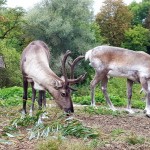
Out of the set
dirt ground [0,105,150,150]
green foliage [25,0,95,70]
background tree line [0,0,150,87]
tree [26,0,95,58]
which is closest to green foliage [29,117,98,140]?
dirt ground [0,105,150,150]

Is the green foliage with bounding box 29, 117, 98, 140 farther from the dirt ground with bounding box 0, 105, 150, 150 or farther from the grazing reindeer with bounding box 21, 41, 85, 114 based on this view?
the grazing reindeer with bounding box 21, 41, 85, 114

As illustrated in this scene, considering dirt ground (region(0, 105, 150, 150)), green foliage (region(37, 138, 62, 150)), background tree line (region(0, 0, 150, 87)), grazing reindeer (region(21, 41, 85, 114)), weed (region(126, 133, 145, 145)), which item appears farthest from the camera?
background tree line (region(0, 0, 150, 87))

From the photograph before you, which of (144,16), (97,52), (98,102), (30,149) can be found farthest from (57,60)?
(144,16)

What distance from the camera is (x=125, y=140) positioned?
22.6 ft

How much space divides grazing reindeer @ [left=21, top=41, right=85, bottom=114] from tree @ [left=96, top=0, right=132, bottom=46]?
4553 centimetres

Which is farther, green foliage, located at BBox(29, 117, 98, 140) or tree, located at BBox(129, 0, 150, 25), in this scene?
tree, located at BBox(129, 0, 150, 25)

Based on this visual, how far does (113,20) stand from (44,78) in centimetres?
4869

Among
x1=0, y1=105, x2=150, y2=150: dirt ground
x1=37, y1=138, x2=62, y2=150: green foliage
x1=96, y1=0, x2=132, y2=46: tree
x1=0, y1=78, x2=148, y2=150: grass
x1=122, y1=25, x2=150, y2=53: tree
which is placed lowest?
x1=0, y1=105, x2=150, y2=150: dirt ground

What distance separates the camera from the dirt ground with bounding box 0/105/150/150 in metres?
6.44

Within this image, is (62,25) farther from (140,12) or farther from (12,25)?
(140,12)

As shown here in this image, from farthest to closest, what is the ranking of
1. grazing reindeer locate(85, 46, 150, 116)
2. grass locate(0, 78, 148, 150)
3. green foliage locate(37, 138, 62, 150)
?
1. grazing reindeer locate(85, 46, 150, 116)
2. grass locate(0, 78, 148, 150)
3. green foliage locate(37, 138, 62, 150)

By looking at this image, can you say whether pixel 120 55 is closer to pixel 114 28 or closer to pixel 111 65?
pixel 111 65

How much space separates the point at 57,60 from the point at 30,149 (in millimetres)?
30095

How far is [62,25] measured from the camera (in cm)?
3731
